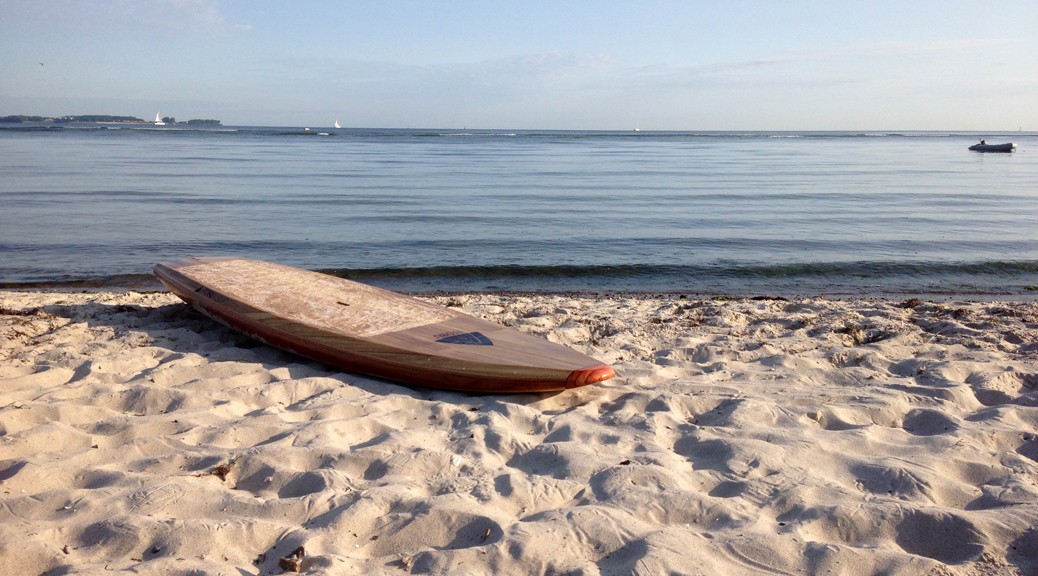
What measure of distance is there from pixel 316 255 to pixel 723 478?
7843 millimetres

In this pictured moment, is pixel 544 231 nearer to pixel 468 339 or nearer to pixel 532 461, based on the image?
pixel 468 339

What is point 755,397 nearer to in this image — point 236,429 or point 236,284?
point 236,429

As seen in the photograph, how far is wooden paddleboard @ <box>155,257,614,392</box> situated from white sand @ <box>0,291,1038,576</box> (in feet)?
0.38

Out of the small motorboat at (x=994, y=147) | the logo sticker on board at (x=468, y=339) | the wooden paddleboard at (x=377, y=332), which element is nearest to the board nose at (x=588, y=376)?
the wooden paddleboard at (x=377, y=332)

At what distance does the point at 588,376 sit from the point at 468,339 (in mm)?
859

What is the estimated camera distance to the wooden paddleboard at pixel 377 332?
4.13m

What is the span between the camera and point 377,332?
4637mm

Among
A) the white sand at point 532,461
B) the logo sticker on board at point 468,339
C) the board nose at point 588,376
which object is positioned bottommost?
the white sand at point 532,461

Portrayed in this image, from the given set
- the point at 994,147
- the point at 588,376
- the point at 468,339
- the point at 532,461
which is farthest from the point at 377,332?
the point at 994,147

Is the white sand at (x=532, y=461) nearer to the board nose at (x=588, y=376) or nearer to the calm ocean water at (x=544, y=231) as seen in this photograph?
the board nose at (x=588, y=376)

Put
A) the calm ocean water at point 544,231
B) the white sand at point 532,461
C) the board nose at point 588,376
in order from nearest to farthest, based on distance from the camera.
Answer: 1. the white sand at point 532,461
2. the board nose at point 588,376
3. the calm ocean water at point 544,231

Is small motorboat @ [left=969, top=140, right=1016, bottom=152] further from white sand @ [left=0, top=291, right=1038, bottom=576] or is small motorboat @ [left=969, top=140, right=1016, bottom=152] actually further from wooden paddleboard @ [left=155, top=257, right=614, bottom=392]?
wooden paddleboard @ [left=155, top=257, right=614, bottom=392]

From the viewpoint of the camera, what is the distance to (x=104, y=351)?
15.4 feet

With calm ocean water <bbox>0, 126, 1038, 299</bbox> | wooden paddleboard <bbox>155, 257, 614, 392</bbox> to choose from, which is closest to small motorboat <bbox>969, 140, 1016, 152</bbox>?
calm ocean water <bbox>0, 126, 1038, 299</bbox>
